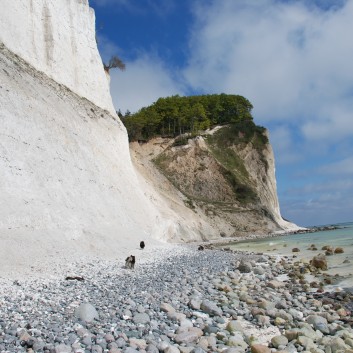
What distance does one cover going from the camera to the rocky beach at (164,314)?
5.80m

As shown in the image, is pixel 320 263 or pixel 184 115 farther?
pixel 184 115

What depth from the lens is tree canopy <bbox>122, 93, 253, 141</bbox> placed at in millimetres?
57969

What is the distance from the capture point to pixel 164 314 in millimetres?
7512

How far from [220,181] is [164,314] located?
149 ft

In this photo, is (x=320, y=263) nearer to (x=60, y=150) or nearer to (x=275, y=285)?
(x=275, y=285)

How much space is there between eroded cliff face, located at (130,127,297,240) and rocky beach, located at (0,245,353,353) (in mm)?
29843

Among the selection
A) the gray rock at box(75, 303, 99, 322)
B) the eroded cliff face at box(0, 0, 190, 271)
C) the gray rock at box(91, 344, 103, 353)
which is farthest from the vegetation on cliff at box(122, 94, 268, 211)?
the gray rock at box(91, 344, 103, 353)

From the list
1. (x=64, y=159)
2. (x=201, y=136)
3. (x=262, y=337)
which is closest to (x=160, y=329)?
(x=262, y=337)

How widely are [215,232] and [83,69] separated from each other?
2322cm

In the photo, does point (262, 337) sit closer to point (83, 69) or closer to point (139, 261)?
point (139, 261)

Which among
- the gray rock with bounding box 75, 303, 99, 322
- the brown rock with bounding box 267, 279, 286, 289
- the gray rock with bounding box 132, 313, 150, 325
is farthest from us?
the brown rock with bounding box 267, 279, 286, 289

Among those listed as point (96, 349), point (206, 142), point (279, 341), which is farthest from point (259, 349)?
point (206, 142)

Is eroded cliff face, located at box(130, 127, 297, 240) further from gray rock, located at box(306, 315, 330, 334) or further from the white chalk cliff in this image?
gray rock, located at box(306, 315, 330, 334)

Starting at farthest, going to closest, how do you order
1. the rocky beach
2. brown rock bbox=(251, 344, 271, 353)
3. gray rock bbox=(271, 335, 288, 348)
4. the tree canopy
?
the tree canopy < gray rock bbox=(271, 335, 288, 348) < brown rock bbox=(251, 344, 271, 353) < the rocky beach
